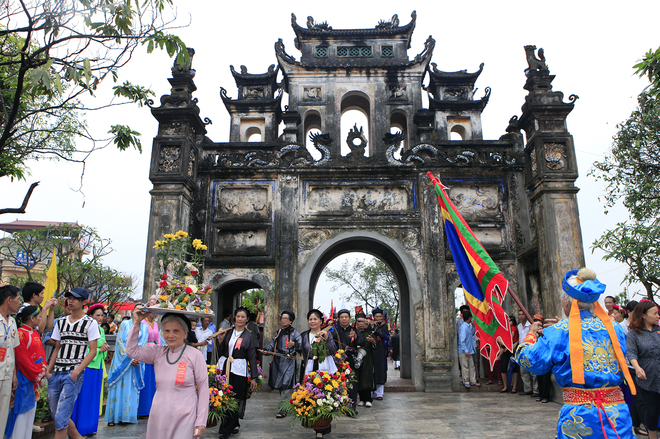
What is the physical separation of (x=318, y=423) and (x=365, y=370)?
303 centimetres

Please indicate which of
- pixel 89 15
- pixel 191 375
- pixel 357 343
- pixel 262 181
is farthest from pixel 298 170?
pixel 191 375

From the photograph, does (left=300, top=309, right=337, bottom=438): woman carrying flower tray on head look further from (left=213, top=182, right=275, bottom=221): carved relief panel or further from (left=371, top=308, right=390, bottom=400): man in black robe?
(left=213, top=182, right=275, bottom=221): carved relief panel

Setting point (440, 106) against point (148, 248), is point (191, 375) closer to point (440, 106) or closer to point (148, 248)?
point (148, 248)

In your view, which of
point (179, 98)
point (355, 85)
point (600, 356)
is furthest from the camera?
point (355, 85)

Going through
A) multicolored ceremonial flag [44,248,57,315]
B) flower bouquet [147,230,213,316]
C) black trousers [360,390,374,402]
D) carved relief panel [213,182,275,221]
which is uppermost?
carved relief panel [213,182,275,221]

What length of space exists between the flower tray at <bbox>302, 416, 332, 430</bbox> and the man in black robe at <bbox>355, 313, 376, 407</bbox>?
8.95 feet

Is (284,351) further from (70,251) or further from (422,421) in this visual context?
(70,251)

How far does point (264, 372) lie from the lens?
11.4 m

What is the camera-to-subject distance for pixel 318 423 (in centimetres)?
607

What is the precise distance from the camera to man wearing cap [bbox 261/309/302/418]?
24.1 feet

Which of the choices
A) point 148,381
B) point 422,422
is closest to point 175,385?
point 148,381

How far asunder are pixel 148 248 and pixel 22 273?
35.0 m

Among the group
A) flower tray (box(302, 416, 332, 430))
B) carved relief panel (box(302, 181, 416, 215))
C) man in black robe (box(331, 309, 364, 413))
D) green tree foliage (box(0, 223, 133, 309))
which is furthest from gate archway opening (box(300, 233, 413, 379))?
green tree foliage (box(0, 223, 133, 309))

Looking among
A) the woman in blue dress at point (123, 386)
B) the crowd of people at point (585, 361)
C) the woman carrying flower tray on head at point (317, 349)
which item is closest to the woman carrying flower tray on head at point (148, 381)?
the woman in blue dress at point (123, 386)
